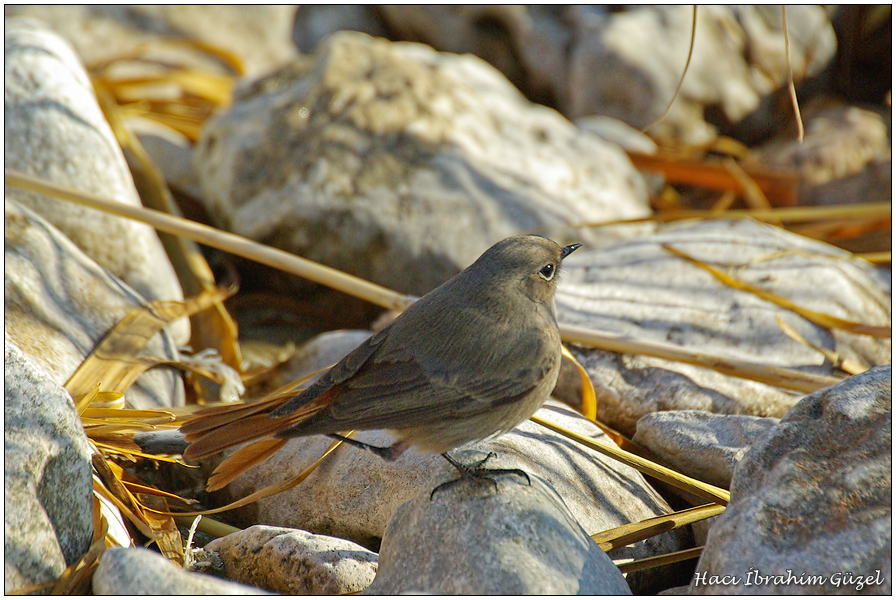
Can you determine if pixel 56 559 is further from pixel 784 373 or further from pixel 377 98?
pixel 377 98

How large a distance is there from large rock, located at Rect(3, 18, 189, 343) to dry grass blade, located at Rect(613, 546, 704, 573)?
2620mm

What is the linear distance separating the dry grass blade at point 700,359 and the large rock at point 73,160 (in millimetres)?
2129

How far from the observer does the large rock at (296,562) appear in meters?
2.22

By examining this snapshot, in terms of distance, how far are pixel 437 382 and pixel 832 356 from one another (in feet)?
6.48

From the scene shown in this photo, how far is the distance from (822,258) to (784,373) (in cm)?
128

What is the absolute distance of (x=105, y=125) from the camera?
3.99m

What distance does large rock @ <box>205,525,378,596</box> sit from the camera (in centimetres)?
222

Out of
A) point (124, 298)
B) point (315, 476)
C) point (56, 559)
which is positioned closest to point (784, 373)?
point (315, 476)

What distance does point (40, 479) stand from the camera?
2.03 metres

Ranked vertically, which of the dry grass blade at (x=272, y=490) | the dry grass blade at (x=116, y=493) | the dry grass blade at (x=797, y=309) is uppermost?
the dry grass blade at (x=116, y=493)

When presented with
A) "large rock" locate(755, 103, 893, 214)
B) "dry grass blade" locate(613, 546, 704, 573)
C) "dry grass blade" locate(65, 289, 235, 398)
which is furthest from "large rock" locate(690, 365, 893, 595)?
"large rock" locate(755, 103, 893, 214)

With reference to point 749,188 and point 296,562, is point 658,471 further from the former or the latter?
point 749,188

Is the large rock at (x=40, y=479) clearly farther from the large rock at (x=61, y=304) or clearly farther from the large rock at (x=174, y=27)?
the large rock at (x=174, y=27)

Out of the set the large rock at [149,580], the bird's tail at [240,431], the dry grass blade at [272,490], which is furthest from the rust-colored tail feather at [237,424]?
the large rock at [149,580]
